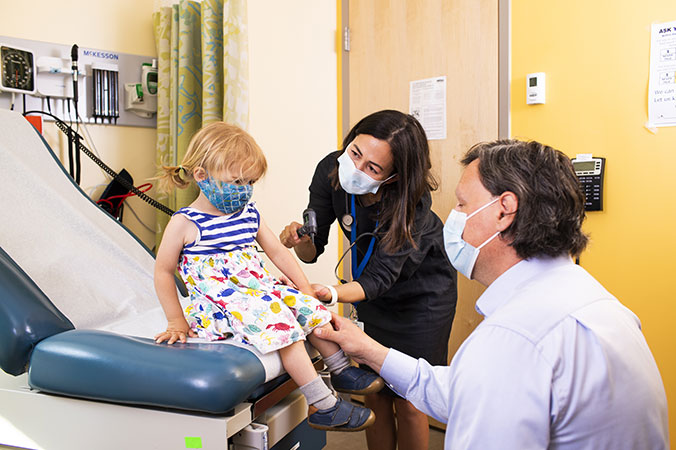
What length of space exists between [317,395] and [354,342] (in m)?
0.16

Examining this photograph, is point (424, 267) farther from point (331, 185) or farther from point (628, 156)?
point (628, 156)

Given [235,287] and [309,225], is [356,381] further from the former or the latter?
[309,225]

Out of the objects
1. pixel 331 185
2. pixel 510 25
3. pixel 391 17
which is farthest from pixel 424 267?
pixel 391 17

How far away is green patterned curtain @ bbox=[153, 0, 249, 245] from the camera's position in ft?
7.34

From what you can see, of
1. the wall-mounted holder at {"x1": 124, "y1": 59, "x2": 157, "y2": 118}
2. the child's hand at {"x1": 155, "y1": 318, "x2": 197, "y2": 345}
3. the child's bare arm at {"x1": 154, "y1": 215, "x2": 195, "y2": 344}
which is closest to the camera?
the child's hand at {"x1": 155, "y1": 318, "x2": 197, "y2": 345}

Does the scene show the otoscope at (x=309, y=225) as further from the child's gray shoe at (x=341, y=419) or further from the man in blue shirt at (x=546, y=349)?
the man in blue shirt at (x=546, y=349)

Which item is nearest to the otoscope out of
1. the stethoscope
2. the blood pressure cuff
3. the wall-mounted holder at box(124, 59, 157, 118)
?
the stethoscope

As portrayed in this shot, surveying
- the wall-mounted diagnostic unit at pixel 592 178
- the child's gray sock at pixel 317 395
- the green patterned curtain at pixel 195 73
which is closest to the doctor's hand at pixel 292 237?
the child's gray sock at pixel 317 395

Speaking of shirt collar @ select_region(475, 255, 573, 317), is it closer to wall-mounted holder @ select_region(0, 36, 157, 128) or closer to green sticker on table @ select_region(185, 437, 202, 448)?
green sticker on table @ select_region(185, 437, 202, 448)

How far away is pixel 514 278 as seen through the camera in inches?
37.2

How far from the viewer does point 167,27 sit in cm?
251

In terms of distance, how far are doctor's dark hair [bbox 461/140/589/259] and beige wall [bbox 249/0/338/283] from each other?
1.91m

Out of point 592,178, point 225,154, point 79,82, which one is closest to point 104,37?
point 79,82

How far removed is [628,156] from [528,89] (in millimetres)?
483
